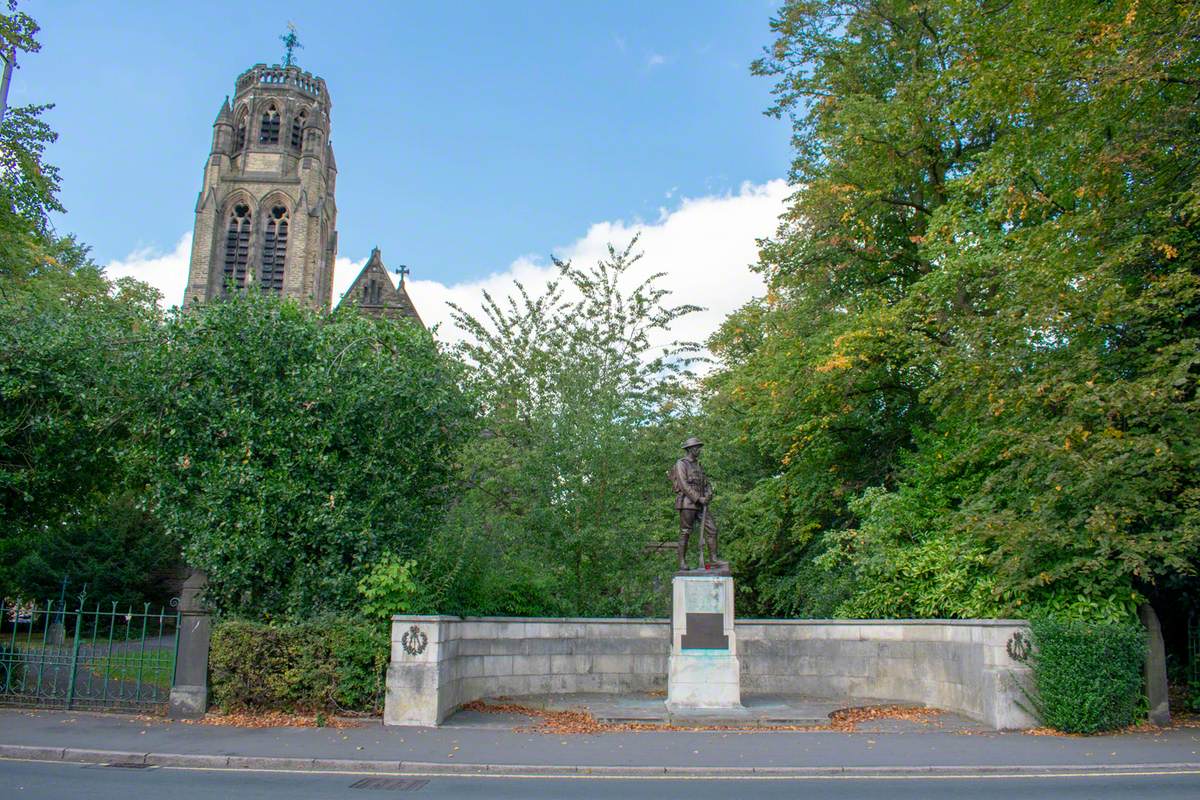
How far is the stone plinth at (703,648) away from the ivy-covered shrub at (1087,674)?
403 cm

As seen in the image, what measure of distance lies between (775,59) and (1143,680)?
605 inches

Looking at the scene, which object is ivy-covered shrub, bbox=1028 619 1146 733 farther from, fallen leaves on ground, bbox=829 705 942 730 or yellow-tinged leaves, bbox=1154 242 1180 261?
yellow-tinged leaves, bbox=1154 242 1180 261

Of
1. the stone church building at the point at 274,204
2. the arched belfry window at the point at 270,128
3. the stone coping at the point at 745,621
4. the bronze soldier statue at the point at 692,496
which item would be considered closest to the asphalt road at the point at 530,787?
the stone coping at the point at 745,621

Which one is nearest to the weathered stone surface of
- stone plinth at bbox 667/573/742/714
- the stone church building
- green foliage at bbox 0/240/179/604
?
stone plinth at bbox 667/573/742/714

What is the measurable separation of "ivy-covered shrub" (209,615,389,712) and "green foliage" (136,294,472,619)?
2.15 feet

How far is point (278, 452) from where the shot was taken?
40.0 ft

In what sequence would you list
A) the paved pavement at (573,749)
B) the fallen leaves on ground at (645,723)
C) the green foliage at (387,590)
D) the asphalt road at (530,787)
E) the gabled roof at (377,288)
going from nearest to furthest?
the asphalt road at (530,787) → the paved pavement at (573,749) → the fallen leaves on ground at (645,723) → the green foliage at (387,590) → the gabled roof at (377,288)

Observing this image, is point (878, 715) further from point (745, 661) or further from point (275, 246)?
point (275, 246)

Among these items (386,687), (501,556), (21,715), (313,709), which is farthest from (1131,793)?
(21,715)

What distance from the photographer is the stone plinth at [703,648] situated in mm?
12531

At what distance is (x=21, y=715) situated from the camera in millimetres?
11430

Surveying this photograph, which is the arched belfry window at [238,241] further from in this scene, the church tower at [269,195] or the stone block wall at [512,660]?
the stone block wall at [512,660]

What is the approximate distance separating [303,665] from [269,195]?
37.5 m

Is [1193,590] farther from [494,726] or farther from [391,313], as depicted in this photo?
[391,313]
